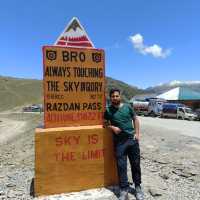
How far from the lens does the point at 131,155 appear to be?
6.56 metres

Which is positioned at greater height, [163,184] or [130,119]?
[130,119]

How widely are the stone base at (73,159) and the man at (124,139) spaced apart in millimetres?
504

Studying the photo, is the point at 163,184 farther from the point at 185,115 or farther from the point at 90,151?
the point at 185,115

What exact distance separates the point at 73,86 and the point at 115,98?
0.97 m

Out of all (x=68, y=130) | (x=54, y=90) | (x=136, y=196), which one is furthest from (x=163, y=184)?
(x=54, y=90)

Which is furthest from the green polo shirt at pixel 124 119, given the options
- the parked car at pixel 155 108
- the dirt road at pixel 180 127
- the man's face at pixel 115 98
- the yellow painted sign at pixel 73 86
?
the parked car at pixel 155 108

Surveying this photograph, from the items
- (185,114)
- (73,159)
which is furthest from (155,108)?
(73,159)

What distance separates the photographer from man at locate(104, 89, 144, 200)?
646cm

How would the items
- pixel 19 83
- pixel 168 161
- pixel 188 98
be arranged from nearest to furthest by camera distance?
1. pixel 168 161
2. pixel 188 98
3. pixel 19 83

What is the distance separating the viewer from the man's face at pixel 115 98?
6556 millimetres

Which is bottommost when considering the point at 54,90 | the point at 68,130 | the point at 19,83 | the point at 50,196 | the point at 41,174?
the point at 50,196

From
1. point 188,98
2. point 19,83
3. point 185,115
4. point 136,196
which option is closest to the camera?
point 136,196

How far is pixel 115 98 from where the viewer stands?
6551 mm

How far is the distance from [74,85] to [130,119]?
1329 mm
